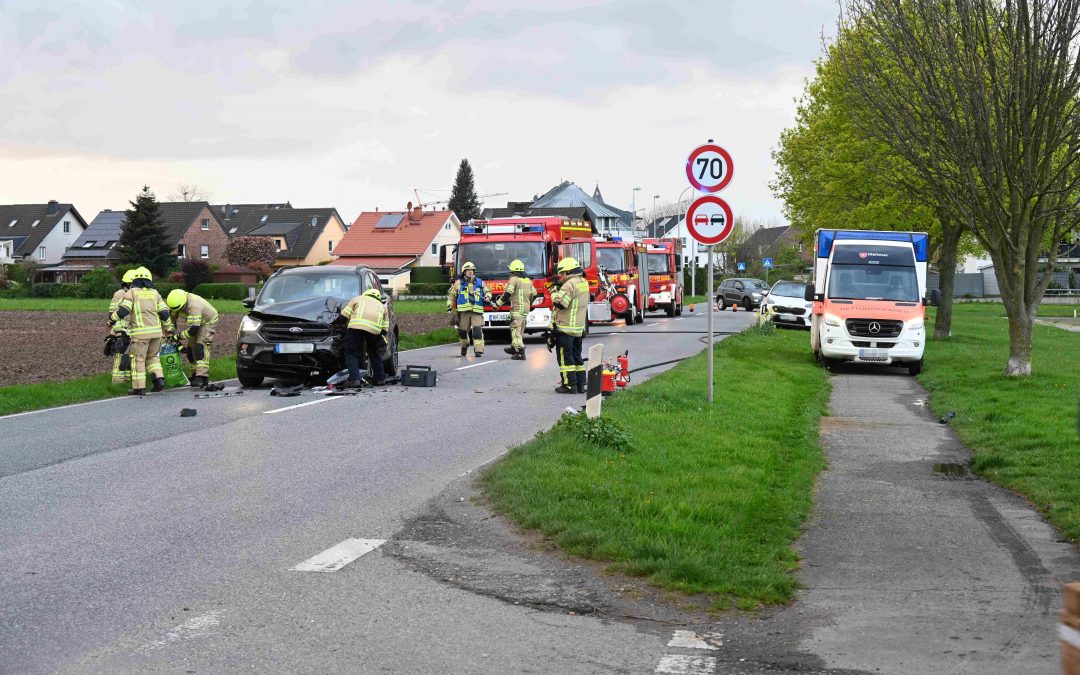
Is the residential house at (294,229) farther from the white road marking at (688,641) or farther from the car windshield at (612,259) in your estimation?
the white road marking at (688,641)

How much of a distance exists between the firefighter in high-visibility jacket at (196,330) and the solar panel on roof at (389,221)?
9365 cm

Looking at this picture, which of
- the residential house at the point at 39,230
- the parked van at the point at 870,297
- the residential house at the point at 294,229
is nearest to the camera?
the parked van at the point at 870,297

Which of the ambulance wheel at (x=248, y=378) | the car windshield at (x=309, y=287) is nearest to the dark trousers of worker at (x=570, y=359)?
the car windshield at (x=309, y=287)

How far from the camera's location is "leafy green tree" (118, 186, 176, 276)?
8694 centimetres

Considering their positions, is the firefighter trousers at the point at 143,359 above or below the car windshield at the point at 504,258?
below

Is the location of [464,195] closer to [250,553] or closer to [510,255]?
[510,255]

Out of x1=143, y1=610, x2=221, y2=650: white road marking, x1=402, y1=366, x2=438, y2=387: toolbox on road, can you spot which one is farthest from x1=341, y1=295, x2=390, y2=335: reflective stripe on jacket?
x1=143, y1=610, x2=221, y2=650: white road marking

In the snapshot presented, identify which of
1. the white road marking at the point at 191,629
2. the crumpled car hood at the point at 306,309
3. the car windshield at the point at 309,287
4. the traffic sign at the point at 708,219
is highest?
the traffic sign at the point at 708,219

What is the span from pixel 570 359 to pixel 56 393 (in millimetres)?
7091

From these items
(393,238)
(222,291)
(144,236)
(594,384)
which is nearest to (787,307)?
Result: (594,384)

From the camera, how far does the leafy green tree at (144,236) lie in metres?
86.9

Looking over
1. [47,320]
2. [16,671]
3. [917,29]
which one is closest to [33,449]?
[16,671]

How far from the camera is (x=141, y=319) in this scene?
17250mm

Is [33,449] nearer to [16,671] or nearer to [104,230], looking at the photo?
[16,671]
